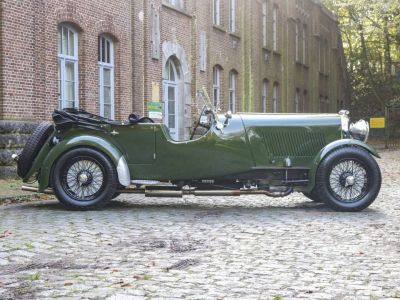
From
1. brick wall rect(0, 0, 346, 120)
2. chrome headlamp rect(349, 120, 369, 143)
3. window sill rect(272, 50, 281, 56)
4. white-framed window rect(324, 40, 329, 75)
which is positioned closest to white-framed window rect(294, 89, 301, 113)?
brick wall rect(0, 0, 346, 120)

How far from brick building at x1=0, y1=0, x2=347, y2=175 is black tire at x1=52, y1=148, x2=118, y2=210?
15.6 ft

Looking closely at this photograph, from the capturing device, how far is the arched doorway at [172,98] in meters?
20.1

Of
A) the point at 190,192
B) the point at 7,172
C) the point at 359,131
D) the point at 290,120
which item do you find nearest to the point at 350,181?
the point at 359,131

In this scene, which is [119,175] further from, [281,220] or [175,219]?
[281,220]

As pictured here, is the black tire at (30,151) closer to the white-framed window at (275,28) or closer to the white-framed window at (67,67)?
the white-framed window at (67,67)

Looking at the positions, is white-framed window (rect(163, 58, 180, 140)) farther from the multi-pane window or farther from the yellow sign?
the multi-pane window

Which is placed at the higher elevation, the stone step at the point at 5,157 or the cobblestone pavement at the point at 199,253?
the stone step at the point at 5,157

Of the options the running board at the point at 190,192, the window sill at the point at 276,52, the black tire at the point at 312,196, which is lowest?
the black tire at the point at 312,196

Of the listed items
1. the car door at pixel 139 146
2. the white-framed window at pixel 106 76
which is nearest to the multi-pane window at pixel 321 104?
the white-framed window at pixel 106 76

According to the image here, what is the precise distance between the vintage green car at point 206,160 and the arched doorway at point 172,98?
37.0ft

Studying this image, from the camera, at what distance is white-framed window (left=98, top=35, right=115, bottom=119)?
54.0 feet

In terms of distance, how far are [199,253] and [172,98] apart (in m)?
15.1

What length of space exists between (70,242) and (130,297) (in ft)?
6.93

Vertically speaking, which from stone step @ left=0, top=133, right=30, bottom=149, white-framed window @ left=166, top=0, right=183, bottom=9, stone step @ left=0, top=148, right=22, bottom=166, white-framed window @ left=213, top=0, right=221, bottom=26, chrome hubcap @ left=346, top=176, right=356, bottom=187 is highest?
white-framed window @ left=213, top=0, right=221, bottom=26
